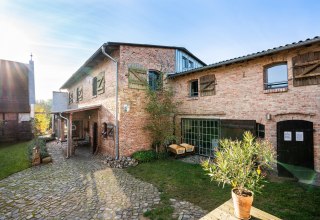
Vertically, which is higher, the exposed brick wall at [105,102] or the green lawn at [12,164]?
the exposed brick wall at [105,102]

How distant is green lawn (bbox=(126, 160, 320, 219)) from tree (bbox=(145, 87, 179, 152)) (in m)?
2.75

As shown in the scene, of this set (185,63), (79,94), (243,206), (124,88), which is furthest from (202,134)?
(79,94)

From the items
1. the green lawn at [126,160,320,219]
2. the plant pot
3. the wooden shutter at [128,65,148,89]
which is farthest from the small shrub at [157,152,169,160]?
the plant pot

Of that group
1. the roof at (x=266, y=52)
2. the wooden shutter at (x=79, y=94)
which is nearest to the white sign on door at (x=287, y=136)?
the roof at (x=266, y=52)

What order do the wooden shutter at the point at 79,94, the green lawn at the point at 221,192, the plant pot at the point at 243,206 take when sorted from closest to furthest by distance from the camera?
the plant pot at the point at 243,206, the green lawn at the point at 221,192, the wooden shutter at the point at 79,94

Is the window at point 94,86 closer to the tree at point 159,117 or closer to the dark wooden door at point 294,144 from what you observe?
the tree at point 159,117

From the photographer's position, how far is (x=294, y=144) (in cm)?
693

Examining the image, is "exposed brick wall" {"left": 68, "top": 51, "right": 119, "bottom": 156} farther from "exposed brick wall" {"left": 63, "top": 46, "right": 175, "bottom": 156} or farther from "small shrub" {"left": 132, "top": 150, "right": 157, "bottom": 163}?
"small shrub" {"left": 132, "top": 150, "right": 157, "bottom": 163}

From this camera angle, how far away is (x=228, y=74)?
30.2ft

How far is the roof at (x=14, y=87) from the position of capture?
1823cm

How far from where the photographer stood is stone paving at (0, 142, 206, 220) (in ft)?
16.1

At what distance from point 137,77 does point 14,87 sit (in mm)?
16739

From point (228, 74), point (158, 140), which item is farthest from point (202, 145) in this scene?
point (228, 74)

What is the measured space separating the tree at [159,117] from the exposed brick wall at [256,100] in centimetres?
140
